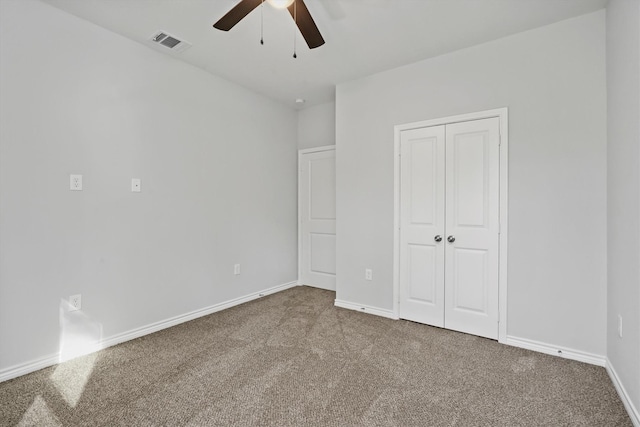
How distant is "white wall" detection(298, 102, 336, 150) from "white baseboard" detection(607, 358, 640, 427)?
346 centimetres

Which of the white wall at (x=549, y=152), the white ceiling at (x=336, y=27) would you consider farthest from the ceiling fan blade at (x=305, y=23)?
→ the white wall at (x=549, y=152)

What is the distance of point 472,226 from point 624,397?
56.5 inches

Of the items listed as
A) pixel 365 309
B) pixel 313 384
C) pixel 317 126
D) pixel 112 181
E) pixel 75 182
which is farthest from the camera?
pixel 317 126

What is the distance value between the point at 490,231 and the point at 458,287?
597mm

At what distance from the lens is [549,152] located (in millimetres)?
2432

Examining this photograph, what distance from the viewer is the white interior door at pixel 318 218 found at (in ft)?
14.0

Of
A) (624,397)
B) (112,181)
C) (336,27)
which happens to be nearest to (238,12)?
(336,27)

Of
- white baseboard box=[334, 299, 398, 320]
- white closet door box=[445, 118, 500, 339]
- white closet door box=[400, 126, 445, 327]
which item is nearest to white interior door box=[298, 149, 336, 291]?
white baseboard box=[334, 299, 398, 320]

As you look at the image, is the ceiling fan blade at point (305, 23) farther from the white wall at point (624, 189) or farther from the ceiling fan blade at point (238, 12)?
the white wall at point (624, 189)

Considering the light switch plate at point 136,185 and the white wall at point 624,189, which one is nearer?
the white wall at point 624,189

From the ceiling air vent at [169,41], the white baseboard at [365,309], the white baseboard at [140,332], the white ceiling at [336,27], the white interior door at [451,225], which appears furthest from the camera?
the white baseboard at [365,309]

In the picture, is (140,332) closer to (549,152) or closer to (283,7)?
(283,7)

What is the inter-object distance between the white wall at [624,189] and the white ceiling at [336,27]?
0.52 meters

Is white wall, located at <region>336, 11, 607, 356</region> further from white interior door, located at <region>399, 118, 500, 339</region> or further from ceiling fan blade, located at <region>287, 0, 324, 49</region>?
ceiling fan blade, located at <region>287, 0, 324, 49</region>
